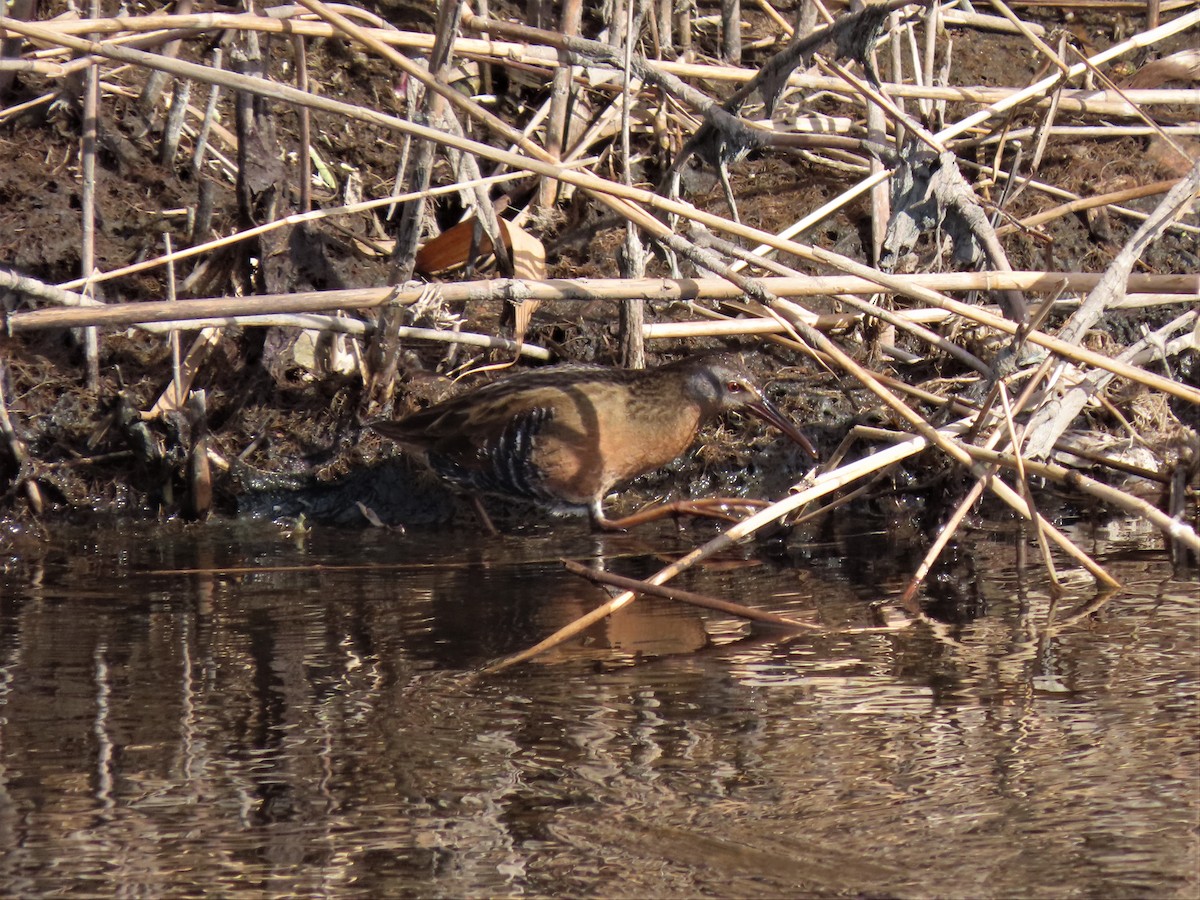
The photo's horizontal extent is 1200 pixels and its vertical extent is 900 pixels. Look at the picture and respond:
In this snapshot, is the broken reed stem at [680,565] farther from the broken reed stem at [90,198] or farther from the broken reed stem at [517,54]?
the broken reed stem at [90,198]

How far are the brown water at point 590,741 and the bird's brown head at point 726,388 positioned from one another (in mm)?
858

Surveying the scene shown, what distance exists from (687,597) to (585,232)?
257 centimetres

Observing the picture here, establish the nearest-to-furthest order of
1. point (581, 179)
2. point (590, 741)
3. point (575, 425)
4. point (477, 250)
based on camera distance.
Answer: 1. point (590, 741)
2. point (581, 179)
3. point (575, 425)
4. point (477, 250)

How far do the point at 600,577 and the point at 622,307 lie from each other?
200cm

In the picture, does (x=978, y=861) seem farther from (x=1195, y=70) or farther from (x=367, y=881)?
(x=1195, y=70)

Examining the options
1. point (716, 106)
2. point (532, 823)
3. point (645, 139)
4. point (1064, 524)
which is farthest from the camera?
point (645, 139)

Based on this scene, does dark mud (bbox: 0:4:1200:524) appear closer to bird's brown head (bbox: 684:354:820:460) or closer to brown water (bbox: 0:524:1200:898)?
bird's brown head (bbox: 684:354:820:460)

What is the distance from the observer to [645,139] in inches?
235

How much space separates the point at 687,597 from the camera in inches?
134

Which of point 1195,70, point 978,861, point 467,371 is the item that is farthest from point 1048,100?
point 978,861

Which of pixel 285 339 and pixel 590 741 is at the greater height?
pixel 285 339

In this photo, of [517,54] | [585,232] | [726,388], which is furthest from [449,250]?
[726,388]

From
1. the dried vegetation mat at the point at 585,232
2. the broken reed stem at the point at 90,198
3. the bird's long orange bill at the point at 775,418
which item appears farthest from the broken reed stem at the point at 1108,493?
the broken reed stem at the point at 90,198

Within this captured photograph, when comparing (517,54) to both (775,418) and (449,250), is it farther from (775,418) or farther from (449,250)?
(775,418)
